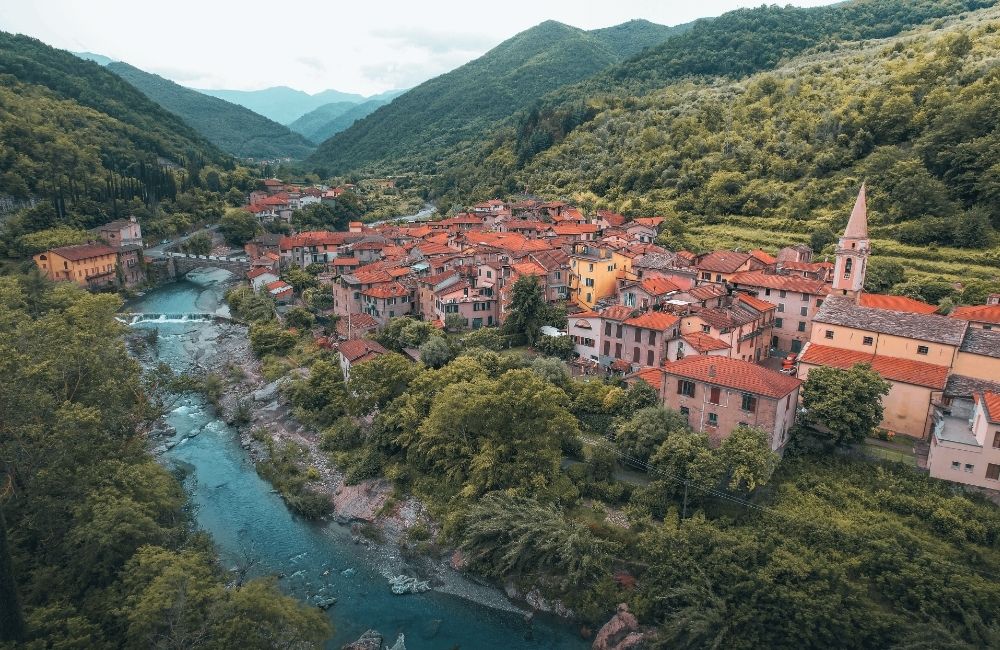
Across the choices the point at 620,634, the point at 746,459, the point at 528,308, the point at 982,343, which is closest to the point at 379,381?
the point at 528,308

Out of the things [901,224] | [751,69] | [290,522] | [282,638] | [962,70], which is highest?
[751,69]

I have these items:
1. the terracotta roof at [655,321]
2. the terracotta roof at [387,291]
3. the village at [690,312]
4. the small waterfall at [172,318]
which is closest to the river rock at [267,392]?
the village at [690,312]

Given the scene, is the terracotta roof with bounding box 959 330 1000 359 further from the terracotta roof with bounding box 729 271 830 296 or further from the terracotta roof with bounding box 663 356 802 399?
the terracotta roof with bounding box 729 271 830 296

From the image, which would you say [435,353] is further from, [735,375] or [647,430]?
[735,375]

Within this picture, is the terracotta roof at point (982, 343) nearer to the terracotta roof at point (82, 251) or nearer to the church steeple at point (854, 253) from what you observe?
the church steeple at point (854, 253)

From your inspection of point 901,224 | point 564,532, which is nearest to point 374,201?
point 901,224

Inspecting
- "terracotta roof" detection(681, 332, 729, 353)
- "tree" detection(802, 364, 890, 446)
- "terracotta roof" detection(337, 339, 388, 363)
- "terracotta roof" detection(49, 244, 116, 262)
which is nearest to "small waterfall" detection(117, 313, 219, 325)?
"terracotta roof" detection(49, 244, 116, 262)

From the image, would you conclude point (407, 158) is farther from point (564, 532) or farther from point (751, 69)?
point (564, 532)
